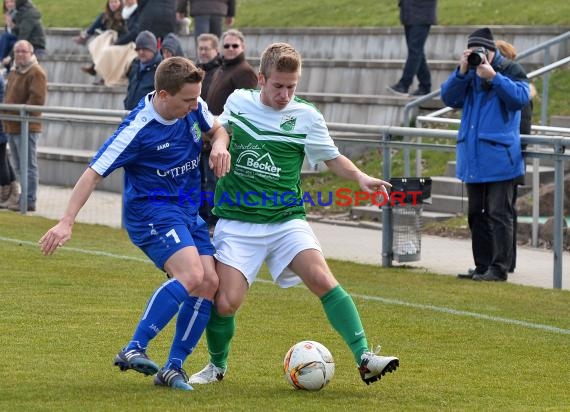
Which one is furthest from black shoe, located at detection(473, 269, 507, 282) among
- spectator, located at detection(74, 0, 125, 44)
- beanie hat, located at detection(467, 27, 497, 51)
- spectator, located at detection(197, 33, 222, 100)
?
spectator, located at detection(74, 0, 125, 44)

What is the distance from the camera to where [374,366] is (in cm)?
720

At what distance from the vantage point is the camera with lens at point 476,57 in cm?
1178

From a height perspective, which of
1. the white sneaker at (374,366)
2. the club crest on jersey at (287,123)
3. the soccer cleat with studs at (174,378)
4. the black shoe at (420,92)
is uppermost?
the black shoe at (420,92)

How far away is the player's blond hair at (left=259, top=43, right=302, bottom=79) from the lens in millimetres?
7258

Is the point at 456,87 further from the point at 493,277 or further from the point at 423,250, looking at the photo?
the point at 423,250

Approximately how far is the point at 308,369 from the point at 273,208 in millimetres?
907

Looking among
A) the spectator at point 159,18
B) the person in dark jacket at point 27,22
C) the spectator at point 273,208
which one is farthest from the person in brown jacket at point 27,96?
the spectator at point 273,208

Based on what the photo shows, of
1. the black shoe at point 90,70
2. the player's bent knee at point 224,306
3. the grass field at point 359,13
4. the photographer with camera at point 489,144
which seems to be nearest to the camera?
the player's bent knee at point 224,306

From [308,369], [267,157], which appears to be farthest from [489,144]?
[308,369]

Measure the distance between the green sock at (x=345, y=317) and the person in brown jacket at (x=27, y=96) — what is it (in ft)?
33.1

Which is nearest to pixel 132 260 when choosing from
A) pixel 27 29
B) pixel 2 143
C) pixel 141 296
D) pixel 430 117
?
pixel 141 296

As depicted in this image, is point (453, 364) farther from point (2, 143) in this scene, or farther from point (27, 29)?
point (27, 29)

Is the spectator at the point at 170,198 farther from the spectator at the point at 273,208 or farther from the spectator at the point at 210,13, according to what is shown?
the spectator at the point at 210,13

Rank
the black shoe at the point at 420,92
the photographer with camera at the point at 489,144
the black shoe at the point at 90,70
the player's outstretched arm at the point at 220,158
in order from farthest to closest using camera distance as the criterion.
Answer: the black shoe at the point at 90,70, the black shoe at the point at 420,92, the photographer with camera at the point at 489,144, the player's outstretched arm at the point at 220,158
